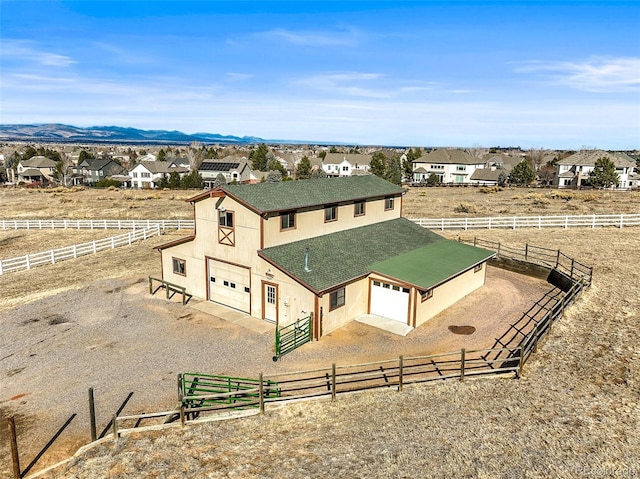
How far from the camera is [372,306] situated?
879 inches

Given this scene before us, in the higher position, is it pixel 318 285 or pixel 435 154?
pixel 435 154

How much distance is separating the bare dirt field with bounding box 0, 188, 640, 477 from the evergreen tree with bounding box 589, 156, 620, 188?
65461mm

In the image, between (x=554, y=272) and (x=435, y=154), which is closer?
(x=554, y=272)

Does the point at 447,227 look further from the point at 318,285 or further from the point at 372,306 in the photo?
the point at 318,285

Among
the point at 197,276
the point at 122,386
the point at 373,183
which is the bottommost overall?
the point at 122,386

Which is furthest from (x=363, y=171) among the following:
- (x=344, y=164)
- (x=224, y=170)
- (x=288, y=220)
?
(x=288, y=220)

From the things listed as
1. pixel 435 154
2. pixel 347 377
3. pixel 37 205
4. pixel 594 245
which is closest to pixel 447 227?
pixel 594 245

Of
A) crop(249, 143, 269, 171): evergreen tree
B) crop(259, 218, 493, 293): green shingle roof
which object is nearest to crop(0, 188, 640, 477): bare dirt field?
crop(259, 218, 493, 293): green shingle roof

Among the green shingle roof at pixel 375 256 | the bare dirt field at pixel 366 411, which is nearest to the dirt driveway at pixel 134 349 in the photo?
the bare dirt field at pixel 366 411

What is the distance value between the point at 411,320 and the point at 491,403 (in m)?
6.98

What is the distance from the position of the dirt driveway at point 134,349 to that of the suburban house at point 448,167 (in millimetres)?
83990

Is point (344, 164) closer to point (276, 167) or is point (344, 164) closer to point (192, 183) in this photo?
point (276, 167)

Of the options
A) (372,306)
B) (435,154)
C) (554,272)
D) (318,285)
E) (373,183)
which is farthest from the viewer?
(435,154)

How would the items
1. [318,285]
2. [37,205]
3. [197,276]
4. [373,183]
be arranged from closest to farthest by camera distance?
[318,285] → [197,276] → [373,183] → [37,205]
